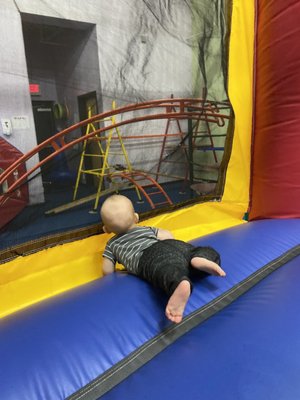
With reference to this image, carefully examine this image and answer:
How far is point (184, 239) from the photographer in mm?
1402

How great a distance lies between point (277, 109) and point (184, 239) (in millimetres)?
716

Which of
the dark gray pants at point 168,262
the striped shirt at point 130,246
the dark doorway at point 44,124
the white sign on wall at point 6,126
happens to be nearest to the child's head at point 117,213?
the striped shirt at point 130,246

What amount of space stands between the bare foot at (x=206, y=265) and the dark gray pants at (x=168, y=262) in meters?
0.02

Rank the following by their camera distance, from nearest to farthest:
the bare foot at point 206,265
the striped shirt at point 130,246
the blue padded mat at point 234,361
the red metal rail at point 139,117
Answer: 1. the blue padded mat at point 234,361
2. the bare foot at point 206,265
3. the striped shirt at point 130,246
4. the red metal rail at point 139,117

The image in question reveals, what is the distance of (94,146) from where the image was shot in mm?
1222

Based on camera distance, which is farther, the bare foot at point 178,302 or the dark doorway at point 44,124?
the dark doorway at point 44,124

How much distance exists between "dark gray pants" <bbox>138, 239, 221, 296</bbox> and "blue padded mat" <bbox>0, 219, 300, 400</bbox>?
0.04 m

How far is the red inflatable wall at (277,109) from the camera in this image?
1366 millimetres

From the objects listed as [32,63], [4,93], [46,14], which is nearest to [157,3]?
[46,14]

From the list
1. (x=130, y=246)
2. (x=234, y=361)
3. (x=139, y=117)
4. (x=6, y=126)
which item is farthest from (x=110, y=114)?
(x=234, y=361)

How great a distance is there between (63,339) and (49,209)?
593 mm

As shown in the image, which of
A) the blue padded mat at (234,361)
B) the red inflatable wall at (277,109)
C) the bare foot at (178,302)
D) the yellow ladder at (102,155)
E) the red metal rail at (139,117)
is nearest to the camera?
the blue padded mat at (234,361)

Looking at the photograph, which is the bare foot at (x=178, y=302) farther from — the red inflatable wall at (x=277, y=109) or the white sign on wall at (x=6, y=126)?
the red inflatable wall at (x=277, y=109)

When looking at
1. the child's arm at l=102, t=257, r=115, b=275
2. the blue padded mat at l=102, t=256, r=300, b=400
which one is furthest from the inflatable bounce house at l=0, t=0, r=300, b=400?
the child's arm at l=102, t=257, r=115, b=275
